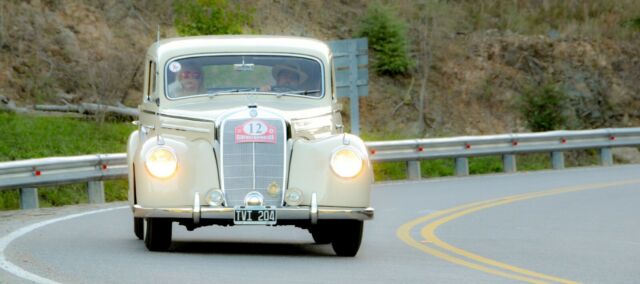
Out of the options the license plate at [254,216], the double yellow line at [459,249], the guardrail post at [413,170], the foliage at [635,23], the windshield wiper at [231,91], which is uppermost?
the foliage at [635,23]

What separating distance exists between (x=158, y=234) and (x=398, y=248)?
2.46 metres

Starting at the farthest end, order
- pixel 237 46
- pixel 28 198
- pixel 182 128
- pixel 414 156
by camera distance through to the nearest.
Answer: pixel 414 156 < pixel 28 198 < pixel 237 46 < pixel 182 128

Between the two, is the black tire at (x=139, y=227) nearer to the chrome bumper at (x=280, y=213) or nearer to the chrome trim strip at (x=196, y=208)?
the chrome bumper at (x=280, y=213)

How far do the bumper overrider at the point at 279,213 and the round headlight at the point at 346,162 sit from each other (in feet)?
1.03

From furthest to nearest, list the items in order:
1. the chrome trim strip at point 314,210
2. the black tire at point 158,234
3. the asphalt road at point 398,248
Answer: the black tire at point 158,234 < the chrome trim strip at point 314,210 < the asphalt road at point 398,248

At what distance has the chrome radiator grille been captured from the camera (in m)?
→ 12.4

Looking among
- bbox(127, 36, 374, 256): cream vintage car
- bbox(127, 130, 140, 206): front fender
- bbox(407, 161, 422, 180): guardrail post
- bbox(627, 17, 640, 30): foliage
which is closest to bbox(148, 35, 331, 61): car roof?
bbox(127, 36, 374, 256): cream vintage car

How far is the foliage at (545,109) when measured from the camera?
41688 millimetres

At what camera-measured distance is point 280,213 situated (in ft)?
40.3

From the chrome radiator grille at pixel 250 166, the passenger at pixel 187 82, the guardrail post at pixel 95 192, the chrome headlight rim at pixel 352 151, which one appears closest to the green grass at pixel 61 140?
the guardrail post at pixel 95 192

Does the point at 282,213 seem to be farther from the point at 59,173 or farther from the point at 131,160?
the point at 59,173

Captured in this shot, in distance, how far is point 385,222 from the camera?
56.8 feet

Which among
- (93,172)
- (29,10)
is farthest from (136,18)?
(93,172)

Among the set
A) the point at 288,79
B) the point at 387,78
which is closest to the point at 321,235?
the point at 288,79
